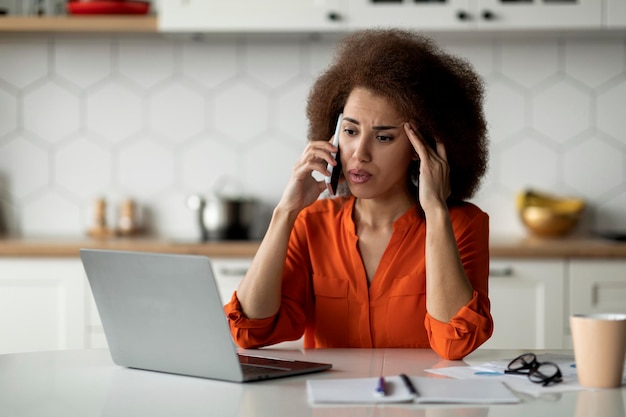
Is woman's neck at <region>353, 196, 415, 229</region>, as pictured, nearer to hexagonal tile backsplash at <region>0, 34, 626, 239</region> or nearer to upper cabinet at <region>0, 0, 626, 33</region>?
upper cabinet at <region>0, 0, 626, 33</region>

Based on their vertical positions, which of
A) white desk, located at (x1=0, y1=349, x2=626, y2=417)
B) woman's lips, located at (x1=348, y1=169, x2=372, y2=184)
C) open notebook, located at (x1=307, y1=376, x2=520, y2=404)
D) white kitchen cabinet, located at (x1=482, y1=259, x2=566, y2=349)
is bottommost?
white kitchen cabinet, located at (x1=482, y1=259, x2=566, y2=349)

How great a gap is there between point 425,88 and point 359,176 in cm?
25

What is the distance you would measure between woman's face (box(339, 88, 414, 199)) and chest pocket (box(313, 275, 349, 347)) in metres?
0.21

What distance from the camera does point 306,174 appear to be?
6.73 ft

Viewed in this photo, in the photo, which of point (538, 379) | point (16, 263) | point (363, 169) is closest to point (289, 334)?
point (363, 169)

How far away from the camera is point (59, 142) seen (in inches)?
145

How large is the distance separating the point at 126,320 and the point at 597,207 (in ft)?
8.32

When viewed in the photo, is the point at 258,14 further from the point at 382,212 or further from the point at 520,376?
the point at 520,376

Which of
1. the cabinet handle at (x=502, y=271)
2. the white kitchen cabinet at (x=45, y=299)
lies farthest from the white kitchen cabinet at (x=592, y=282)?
the white kitchen cabinet at (x=45, y=299)

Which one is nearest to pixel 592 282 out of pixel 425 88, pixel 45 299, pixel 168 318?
pixel 425 88

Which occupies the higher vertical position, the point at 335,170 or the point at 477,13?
the point at 477,13

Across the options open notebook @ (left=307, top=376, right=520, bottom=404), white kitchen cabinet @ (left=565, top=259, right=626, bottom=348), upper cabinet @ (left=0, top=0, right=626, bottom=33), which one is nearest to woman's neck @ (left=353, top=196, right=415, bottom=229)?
open notebook @ (left=307, top=376, right=520, bottom=404)

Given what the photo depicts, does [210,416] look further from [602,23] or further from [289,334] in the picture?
[602,23]

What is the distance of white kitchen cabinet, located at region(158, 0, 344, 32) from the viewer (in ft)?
10.7
